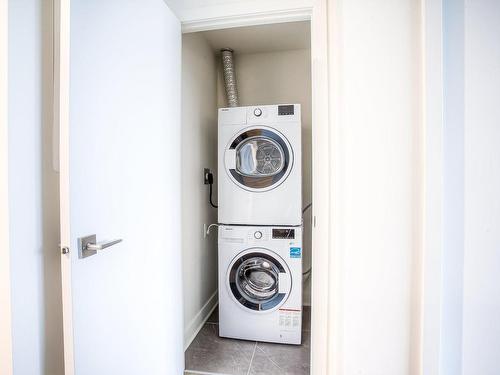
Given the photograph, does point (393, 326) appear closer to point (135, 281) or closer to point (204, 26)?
point (135, 281)

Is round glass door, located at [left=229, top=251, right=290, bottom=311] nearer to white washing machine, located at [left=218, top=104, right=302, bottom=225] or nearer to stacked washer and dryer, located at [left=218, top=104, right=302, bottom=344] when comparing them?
stacked washer and dryer, located at [left=218, top=104, right=302, bottom=344]

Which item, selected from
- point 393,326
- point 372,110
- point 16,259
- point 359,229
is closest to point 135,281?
point 16,259

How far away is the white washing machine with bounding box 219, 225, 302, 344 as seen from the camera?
1755 millimetres

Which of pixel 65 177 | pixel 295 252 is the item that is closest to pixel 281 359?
pixel 295 252

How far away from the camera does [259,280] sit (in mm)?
1892

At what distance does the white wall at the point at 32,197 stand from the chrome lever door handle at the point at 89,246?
9 cm

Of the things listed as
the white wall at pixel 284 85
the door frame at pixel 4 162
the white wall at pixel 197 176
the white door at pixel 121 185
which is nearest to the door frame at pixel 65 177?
the white door at pixel 121 185

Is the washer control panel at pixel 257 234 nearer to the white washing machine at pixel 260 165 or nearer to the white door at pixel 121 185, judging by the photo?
the white washing machine at pixel 260 165

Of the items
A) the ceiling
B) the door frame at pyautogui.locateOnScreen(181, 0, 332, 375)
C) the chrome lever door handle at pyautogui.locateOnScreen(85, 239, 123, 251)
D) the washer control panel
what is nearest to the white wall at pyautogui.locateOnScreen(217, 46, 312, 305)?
the ceiling

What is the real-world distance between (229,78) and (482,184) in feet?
6.83

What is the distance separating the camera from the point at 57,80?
0.79 m

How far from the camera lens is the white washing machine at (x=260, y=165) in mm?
1784

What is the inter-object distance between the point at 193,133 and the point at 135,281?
1.22 meters

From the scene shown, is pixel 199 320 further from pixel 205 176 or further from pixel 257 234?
pixel 205 176
